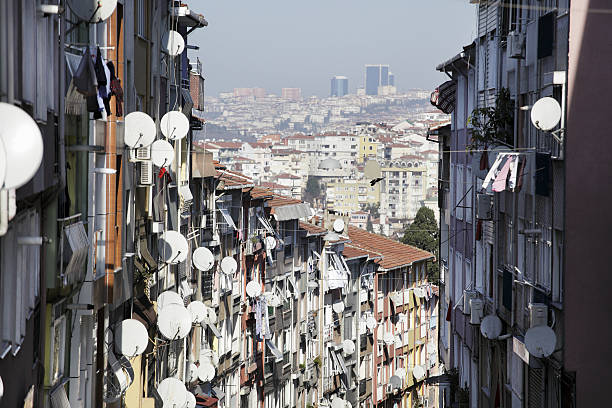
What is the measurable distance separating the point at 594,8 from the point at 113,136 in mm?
7845

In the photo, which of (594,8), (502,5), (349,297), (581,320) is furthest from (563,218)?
(349,297)

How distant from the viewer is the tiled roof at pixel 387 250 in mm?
58438

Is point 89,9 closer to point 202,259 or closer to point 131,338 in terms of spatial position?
point 131,338

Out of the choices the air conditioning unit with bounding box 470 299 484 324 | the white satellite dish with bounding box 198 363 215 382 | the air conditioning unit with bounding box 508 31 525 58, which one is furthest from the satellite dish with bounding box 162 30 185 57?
the white satellite dish with bounding box 198 363 215 382

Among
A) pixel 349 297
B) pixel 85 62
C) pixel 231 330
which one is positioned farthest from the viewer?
pixel 349 297

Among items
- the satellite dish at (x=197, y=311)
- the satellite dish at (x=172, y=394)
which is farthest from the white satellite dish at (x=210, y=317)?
the satellite dish at (x=172, y=394)

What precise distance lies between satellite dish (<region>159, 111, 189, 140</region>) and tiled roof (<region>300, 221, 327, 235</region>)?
2376 cm

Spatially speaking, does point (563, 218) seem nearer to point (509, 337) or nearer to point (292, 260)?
point (509, 337)

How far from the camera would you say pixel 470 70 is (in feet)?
95.9

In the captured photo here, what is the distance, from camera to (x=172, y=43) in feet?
85.7

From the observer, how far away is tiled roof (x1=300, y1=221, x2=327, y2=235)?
156 feet

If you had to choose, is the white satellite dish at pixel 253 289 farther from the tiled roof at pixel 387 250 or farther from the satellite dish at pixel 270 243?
the tiled roof at pixel 387 250

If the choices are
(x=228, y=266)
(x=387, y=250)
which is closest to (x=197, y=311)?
(x=228, y=266)

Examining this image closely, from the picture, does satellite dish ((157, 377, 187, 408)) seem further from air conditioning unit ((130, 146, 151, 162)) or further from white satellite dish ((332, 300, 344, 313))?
white satellite dish ((332, 300, 344, 313))
